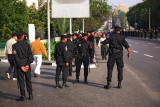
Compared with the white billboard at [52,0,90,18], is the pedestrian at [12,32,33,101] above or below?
Result: below

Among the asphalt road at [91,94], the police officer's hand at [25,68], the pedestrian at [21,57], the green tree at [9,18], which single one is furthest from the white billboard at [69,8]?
the police officer's hand at [25,68]

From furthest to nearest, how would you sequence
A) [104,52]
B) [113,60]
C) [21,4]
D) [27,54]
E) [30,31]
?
[21,4] < [30,31] < [104,52] < [113,60] < [27,54]

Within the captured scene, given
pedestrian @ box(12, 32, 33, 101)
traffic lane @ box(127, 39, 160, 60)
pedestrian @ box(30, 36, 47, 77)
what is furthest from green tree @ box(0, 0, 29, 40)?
pedestrian @ box(12, 32, 33, 101)

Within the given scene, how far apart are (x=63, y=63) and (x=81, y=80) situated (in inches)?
73.2

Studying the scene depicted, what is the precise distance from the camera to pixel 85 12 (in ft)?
87.8

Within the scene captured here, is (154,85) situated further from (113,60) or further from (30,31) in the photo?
(30,31)

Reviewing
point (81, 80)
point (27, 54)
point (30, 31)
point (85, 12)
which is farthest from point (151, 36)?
point (27, 54)

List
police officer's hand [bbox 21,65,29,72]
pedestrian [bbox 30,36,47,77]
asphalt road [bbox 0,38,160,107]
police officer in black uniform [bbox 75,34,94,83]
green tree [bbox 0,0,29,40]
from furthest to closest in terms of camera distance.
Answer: green tree [bbox 0,0,29,40] → pedestrian [bbox 30,36,47,77] → police officer in black uniform [bbox 75,34,94,83] → police officer's hand [bbox 21,65,29,72] → asphalt road [bbox 0,38,160,107]

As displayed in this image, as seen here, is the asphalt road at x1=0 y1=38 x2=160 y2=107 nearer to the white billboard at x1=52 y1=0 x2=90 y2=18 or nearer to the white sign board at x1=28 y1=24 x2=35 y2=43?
the white sign board at x1=28 y1=24 x2=35 y2=43

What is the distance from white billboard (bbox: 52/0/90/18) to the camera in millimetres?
23427

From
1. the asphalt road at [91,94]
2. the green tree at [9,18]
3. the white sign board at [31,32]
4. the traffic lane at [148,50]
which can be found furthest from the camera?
the green tree at [9,18]

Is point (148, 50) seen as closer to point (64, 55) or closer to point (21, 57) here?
point (64, 55)

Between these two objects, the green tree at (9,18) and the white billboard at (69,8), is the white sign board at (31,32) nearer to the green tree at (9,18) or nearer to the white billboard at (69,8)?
the white billboard at (69,8)

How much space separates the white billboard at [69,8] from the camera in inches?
922
